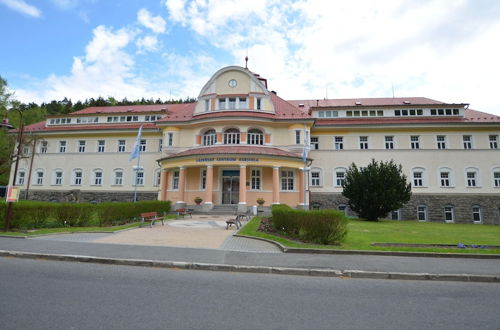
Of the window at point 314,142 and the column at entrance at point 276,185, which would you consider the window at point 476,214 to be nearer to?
the window at point 314,142

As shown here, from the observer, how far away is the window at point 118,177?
33.3 metres

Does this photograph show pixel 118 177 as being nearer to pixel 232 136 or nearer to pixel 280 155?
pixel 232 136

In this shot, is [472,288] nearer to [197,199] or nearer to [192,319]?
[192,319]

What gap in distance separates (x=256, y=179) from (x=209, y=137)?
6715 millimetres

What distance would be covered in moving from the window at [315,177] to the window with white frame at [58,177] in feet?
99.7

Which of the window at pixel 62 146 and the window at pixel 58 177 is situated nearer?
the window at pixel 58 177

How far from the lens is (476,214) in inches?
1097

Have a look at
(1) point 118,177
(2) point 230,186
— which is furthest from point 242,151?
(1) point 118,177

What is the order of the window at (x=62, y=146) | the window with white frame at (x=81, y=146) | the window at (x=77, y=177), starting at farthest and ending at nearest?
1. the window at (x=62, y=146)
2. the window with white frame at (x=81, y=146)
3. the window at (x=77, y=177)

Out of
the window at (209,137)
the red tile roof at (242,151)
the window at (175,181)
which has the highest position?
the window at (209,137)

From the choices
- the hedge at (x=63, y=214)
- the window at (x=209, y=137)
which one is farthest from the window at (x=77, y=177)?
the hedge at (x=63, y=214)

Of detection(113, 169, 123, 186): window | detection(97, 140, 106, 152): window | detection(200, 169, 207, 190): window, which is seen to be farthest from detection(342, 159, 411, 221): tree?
detection(97, 140, 106, 152): window

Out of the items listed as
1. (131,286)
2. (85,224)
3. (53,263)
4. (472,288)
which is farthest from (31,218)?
(472,288)

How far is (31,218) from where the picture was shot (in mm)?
13828
